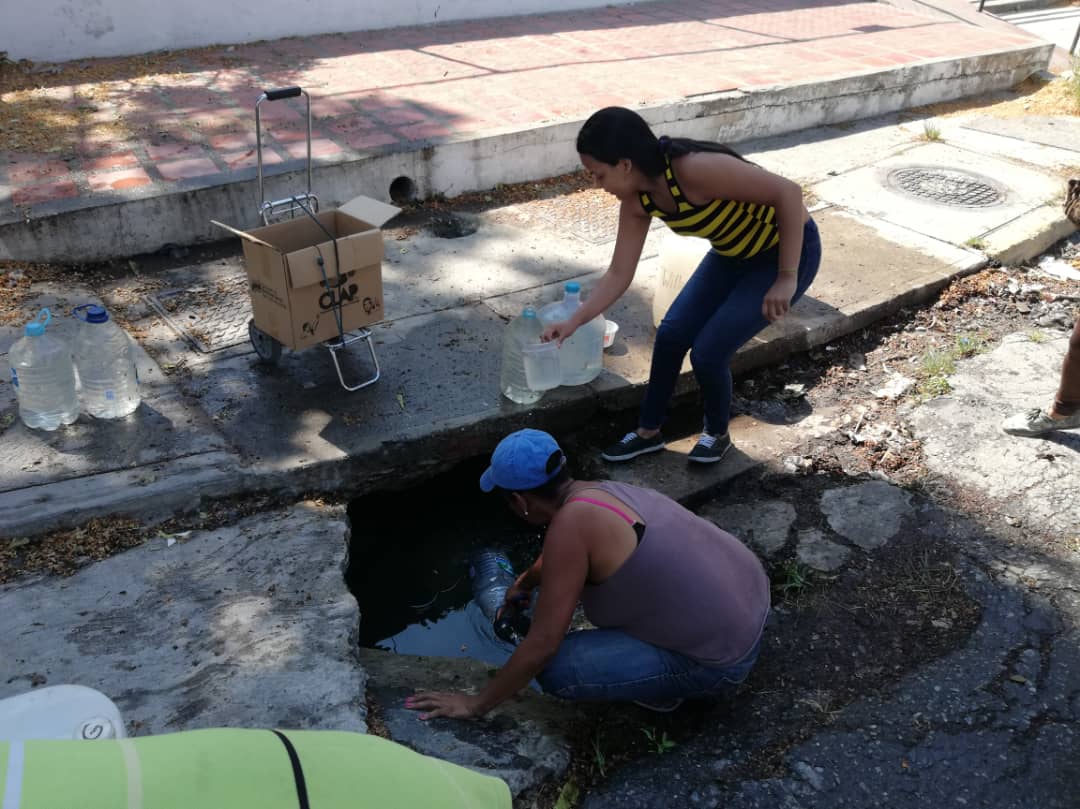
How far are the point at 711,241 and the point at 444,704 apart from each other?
2.04 m

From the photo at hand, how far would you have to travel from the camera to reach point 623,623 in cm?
279

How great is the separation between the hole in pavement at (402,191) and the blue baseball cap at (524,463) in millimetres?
3822

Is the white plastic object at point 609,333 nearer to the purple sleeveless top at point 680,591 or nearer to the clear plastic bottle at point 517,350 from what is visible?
the clear plastic bottle at point 517,350

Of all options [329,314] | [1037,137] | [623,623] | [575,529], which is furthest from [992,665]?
[1037,137]

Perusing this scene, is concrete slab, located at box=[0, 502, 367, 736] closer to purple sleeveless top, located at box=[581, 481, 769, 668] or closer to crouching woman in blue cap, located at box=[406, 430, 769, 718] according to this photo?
crouching woman in blue cap, located at box=[406, 430, 769, 718]

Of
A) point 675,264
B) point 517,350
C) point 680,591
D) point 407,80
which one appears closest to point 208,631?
point 680,591

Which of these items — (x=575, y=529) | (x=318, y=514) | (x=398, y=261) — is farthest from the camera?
(x=398, y=261)

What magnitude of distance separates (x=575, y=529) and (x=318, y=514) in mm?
1465

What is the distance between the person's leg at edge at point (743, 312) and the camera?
366cm

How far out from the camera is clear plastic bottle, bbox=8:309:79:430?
3684mm

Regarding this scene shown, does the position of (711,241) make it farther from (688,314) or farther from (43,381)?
(43,381)

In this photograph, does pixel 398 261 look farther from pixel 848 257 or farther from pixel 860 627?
pixel 860 627

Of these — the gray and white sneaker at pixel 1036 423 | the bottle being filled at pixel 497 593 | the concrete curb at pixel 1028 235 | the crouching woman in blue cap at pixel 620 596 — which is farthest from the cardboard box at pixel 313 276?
the concrete curb at pixel 1028 235

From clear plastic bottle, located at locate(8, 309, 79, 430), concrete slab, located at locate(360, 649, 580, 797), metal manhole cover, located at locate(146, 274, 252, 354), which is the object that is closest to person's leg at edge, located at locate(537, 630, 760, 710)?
concrete slab, located at locate(360, 649, 580, 797)
